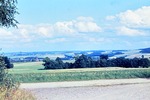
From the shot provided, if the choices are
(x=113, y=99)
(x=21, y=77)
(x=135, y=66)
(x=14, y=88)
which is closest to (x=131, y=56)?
(x=135, y=66)

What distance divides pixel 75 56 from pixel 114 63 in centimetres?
698

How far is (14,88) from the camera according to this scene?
59.1ft

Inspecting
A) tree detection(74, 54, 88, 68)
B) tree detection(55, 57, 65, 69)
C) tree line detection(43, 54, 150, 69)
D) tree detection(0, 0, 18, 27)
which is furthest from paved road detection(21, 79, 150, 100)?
tree detection(74, 54, 88, 68)

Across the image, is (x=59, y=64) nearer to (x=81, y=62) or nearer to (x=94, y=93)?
(x=81, y=62)

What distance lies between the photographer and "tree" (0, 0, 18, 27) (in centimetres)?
1747

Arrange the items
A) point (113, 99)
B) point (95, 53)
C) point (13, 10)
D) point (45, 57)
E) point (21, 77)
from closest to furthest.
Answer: point (13, 10)
point (113, 99)
point (21, 77)
point (45, 57)
point (95, 53)

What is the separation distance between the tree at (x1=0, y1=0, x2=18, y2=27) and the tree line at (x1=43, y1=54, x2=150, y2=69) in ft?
156

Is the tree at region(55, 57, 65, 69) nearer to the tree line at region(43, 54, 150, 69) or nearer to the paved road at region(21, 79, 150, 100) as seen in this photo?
the tree line at region(43, 54, 150, 69)

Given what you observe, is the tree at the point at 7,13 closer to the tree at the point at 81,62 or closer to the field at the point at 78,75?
the field at the point at 78,75

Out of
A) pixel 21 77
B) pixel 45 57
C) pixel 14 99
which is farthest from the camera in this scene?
pixel 45 57

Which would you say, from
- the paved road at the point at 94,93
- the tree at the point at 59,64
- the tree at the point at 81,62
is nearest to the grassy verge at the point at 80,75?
the tree at the point at 81,62

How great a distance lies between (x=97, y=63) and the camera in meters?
68.9

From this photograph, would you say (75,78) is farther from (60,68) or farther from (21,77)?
(60,68)

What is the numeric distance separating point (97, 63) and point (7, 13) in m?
51.7
